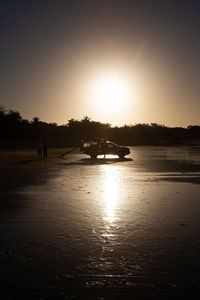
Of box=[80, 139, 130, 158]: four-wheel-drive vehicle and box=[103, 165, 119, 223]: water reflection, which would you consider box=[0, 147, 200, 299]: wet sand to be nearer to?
box=[103, 165, 119, 223]: water reflection

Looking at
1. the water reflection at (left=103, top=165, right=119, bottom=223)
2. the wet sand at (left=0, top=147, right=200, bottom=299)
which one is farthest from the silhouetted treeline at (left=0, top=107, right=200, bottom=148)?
the wet sand at (left=0, top=147, right=200, bottom=299)

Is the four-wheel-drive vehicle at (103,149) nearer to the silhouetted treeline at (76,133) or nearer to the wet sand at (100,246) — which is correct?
the wet sand at (100,246)

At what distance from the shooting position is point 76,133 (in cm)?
11138

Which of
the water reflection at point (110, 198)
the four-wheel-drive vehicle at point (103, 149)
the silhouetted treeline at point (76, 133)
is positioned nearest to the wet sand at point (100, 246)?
the water reflection at point (110, 198)

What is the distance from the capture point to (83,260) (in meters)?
6.22

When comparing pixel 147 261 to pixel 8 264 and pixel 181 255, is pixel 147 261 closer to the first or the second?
pixel 181 255

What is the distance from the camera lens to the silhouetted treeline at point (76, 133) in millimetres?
94250

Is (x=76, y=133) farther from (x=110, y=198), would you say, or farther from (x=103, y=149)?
(x=110, y=198)

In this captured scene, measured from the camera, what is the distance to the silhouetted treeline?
3711 inches

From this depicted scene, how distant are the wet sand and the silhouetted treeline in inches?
2908

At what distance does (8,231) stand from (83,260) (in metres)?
2.51

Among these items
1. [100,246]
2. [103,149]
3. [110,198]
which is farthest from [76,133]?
[100,246]

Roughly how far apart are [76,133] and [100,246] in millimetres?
104723

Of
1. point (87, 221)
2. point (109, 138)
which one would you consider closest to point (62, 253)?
point (87, 221)
